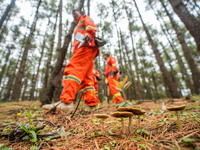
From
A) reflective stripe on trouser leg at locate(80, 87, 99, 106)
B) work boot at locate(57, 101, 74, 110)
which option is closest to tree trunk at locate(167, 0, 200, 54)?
reflective stripe on trouser leg at locate(80, 87, 99, 106)

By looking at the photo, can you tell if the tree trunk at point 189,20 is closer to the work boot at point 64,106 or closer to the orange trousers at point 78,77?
the orange trousers at point 78,77

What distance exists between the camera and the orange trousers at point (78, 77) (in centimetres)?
173

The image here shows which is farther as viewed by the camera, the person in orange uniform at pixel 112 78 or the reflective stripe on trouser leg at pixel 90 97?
the person in orange uniform at pixel 112 78

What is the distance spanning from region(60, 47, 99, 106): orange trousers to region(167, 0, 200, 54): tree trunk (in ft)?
7.85

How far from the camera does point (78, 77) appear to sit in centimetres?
186

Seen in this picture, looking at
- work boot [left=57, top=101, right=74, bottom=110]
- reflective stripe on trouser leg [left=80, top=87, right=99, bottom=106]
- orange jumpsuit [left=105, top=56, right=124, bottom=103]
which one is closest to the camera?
work boot [left=57, top=101, right=74, bottom=110]

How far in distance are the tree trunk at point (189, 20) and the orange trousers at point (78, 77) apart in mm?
2393

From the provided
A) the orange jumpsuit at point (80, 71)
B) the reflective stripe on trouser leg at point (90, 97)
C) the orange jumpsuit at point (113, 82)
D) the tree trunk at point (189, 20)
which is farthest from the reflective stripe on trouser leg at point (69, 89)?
the tree trunk at point (189, 20)

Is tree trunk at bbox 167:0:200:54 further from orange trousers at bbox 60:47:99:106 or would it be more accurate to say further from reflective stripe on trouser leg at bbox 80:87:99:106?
Result: reflective stripe on trouser leg at bbox 80:87:99:106

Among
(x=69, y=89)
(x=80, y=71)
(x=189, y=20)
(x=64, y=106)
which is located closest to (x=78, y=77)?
(x=80, y=71)

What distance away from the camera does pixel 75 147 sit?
2.46 ft

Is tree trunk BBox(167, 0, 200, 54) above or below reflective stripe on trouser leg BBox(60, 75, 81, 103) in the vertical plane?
above

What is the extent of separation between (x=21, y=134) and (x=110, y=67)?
3.83 meters

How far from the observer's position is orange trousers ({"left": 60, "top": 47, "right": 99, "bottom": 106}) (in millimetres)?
1733
